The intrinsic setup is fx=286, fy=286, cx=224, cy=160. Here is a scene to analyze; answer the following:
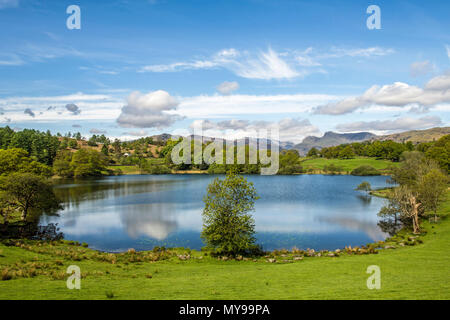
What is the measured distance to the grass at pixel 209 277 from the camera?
43.6 feet

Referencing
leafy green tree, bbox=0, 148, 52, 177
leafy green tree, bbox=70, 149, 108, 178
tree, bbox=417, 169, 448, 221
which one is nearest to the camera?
tree, bbox=417, 169, 448, 221

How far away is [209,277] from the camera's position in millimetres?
19188

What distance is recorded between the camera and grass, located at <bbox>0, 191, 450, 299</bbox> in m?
13.3

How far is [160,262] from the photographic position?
2759 centimetres

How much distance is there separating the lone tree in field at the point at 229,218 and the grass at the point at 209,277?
1.76 metres

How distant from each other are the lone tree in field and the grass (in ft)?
5.77

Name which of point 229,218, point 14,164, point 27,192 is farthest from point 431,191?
point 14,164

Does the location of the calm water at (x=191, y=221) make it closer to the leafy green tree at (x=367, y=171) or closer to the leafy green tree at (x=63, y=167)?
the leafy green tree at (x=63, y=167)

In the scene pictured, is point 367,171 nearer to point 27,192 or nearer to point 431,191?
point 431,191

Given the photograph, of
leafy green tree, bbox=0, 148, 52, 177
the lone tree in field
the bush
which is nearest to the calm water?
the lone tree in field

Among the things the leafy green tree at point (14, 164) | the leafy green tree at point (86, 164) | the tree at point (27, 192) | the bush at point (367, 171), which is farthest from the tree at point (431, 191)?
the leafy green tree at point (86, 164)

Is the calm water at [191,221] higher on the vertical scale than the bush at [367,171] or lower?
→ lower

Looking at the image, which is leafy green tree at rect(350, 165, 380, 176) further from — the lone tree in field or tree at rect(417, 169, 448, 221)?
the lone tree in field
